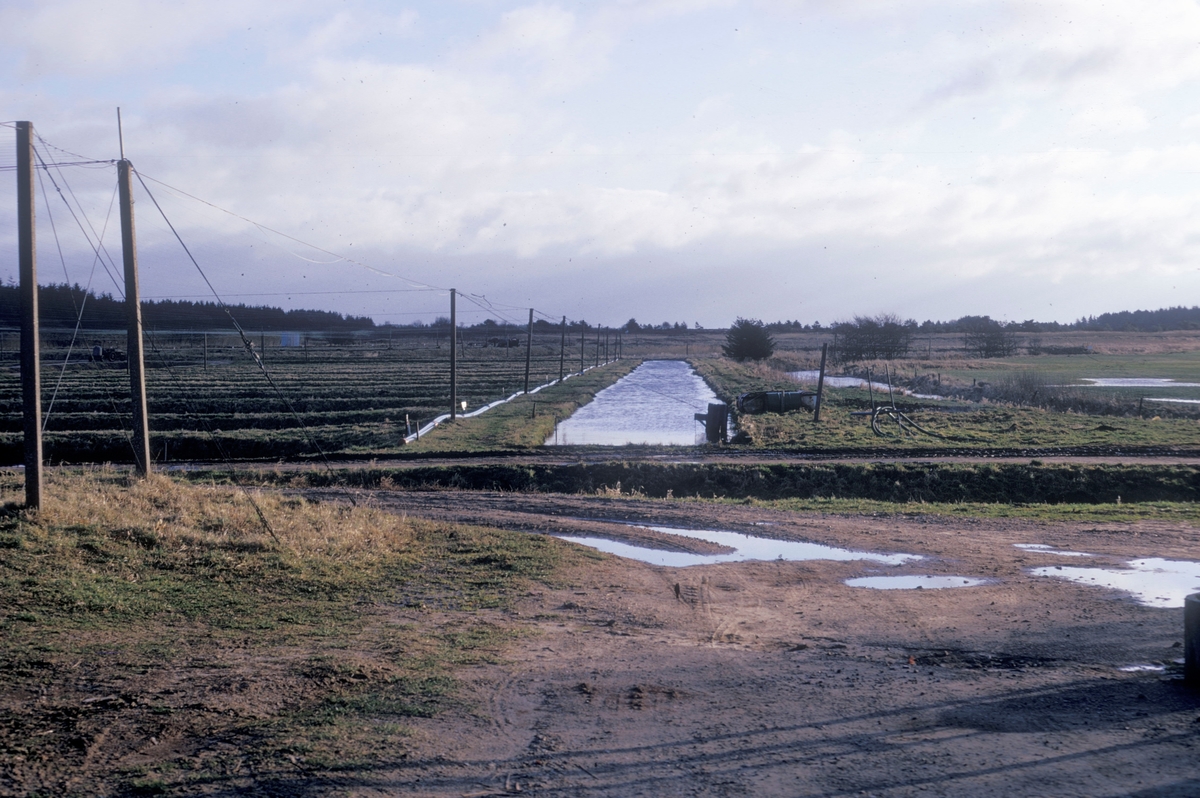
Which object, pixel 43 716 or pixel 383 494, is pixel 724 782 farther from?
pixel 383 494

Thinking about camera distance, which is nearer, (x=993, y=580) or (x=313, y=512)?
(x=993, y=580)

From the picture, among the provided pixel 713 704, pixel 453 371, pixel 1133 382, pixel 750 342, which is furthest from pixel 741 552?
pixel 750 342

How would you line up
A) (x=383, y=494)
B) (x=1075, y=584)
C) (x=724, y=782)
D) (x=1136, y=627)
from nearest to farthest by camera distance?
(x=724, y=782)
(x=1136, y=627)
(x=1075, y=584)
(x=383, y=494)

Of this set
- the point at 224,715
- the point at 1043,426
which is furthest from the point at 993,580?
the point at 1043,426

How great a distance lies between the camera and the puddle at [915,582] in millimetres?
11344

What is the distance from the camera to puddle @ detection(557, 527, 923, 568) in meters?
13.2

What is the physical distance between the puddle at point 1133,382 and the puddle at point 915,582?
49290 mm

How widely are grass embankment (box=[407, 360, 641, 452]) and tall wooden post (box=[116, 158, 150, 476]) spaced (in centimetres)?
993

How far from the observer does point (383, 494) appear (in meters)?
19.9

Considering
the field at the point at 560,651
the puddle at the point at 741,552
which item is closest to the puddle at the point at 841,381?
the field at the point at 560,651

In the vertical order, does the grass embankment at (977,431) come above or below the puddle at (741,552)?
above

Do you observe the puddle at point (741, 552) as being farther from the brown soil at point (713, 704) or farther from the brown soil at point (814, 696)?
the brown soil at point (713, 704)

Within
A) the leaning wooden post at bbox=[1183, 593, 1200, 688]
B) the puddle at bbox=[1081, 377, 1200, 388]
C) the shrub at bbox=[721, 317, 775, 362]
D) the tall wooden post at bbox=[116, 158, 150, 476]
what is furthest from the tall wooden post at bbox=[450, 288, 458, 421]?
the shrub at bbox=[721, 317, 775, 362]

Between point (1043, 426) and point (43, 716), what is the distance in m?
33.3
